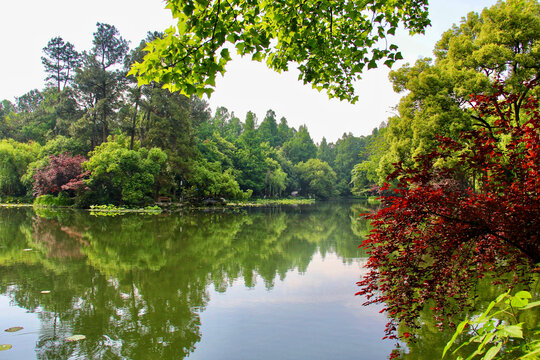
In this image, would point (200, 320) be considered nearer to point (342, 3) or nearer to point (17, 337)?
point (17, 337)

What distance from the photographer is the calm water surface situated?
147 inches

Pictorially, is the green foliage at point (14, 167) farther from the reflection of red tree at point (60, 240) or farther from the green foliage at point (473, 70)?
the green foliage at point (473, 70)

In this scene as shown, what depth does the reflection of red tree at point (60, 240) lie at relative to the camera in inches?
331

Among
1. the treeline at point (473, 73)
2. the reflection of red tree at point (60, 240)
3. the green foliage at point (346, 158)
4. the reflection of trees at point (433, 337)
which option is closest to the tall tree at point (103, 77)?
the reflection of red tree at point (60, 240)

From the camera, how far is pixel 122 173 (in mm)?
23516

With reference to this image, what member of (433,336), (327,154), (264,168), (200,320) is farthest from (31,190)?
(327,154)

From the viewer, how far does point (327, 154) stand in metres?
74.5

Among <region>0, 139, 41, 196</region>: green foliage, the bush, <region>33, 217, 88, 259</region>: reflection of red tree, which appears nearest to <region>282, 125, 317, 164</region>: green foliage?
<region>0, 139, 41, 196</region>: green foliage

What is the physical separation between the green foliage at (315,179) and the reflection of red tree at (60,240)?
4525cm

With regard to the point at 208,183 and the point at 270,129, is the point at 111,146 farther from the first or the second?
the point at 270,129

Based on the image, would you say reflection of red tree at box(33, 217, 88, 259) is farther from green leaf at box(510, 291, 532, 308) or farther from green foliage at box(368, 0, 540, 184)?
green foliage at box(368, 0, 540, 184)

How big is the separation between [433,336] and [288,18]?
157 inches

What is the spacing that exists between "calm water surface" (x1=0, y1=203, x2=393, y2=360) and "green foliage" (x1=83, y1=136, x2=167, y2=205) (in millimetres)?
13813

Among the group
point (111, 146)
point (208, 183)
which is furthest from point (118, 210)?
point (208, 183)
